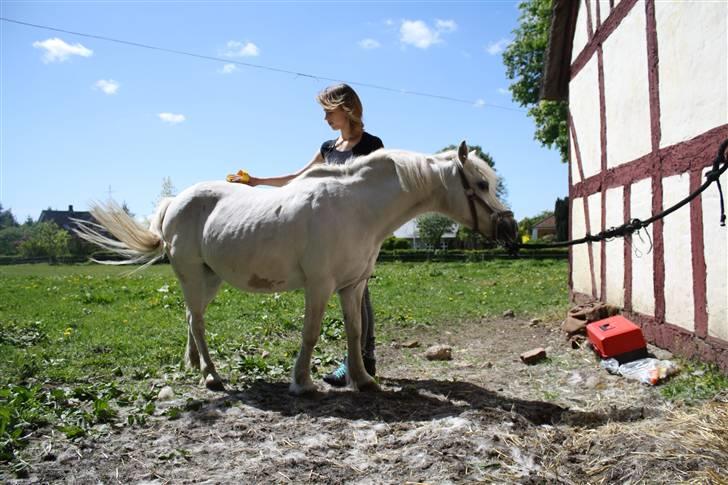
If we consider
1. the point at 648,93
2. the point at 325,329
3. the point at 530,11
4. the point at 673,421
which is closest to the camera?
the point at 673,421

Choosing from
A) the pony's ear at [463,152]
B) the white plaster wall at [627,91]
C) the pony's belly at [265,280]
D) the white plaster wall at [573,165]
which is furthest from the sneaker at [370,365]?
the white plaster wall at [573,165]

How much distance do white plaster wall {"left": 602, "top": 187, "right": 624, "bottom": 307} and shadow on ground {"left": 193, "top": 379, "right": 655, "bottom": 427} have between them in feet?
10.3

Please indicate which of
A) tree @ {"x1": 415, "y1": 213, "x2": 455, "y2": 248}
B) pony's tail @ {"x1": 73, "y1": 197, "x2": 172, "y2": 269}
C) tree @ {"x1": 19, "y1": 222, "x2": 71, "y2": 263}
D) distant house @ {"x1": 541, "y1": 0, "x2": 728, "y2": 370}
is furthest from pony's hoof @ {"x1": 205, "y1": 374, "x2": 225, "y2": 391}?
tree @ {"x1": 19, "y1": 222, "x2": 71, "y2": 263}

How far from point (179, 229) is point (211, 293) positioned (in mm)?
704

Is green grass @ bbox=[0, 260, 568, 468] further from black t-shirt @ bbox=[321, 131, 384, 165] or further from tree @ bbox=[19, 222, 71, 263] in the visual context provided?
tree @ bbox=[19, 222, 71, 263]

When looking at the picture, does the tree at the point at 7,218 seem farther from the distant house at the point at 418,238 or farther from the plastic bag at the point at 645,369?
the plastic bag at the point at 645,369

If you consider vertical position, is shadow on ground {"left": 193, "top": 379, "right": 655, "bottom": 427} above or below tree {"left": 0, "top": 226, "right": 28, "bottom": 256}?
below

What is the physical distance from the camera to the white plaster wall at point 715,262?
4254 mm

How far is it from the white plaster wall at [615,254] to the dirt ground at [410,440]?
230 cm

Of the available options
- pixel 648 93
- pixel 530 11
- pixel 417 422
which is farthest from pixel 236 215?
pixel 530 11

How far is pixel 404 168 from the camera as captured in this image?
4.11m

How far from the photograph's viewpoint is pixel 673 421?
10.7ft

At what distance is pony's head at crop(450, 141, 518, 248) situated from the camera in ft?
13.4

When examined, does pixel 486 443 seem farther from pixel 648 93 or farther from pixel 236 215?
pixel 648 93
